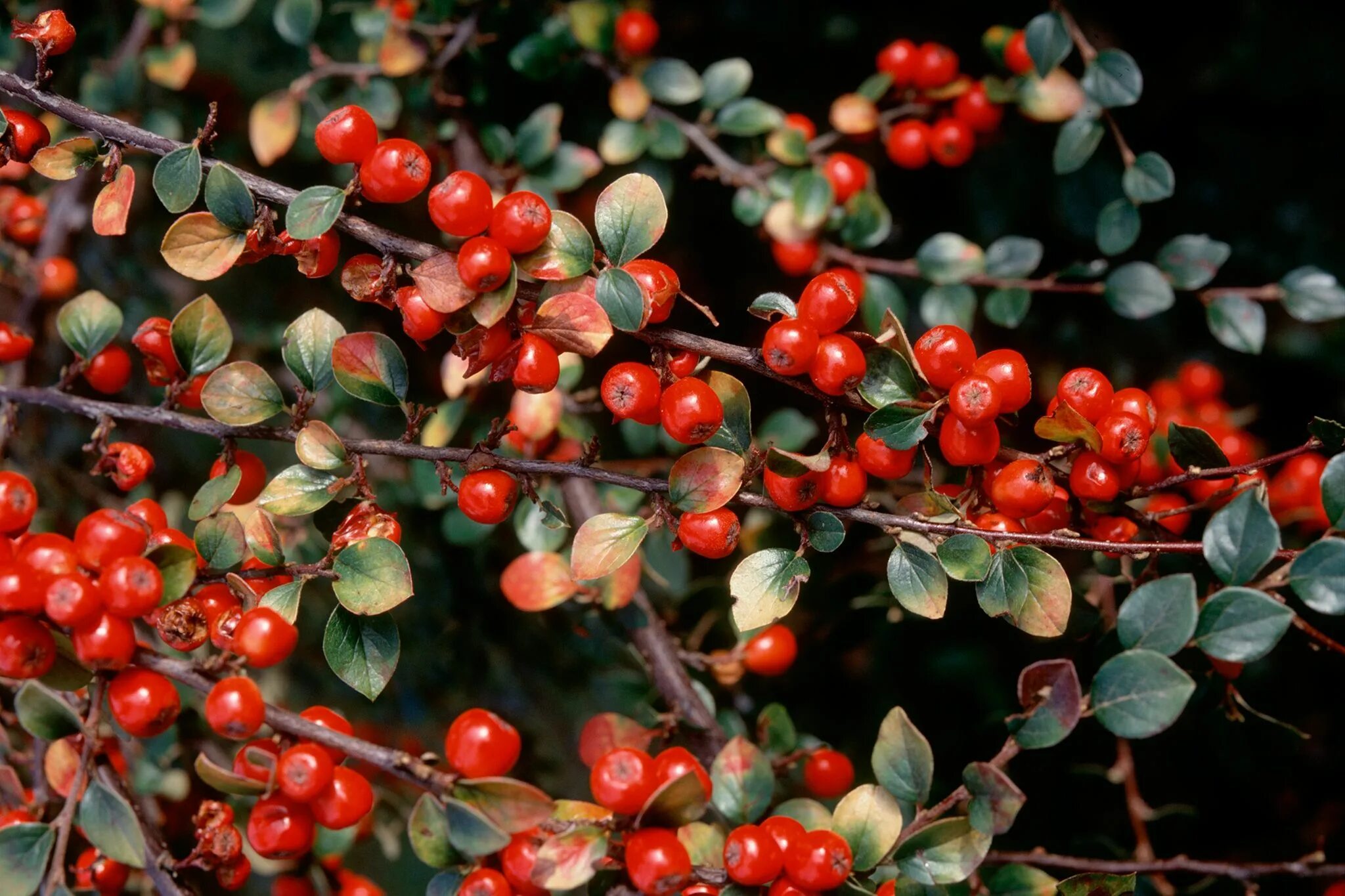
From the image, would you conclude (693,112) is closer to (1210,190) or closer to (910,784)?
(1210,190)

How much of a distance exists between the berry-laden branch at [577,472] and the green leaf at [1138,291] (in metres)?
0.43

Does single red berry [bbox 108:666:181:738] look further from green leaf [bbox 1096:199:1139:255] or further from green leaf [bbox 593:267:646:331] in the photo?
green leaf [bbox 1096:199:1139:255]

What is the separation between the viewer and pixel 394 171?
0.61m

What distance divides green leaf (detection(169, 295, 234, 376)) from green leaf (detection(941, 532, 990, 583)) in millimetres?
538

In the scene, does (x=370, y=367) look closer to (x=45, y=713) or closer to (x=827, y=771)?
(x=45, y=713)

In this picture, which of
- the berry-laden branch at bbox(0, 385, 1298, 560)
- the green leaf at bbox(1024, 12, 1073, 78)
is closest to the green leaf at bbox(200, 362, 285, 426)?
the berry-laden branch at bbox(0, 385, 1298, 560)

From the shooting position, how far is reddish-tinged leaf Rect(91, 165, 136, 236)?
0.63 metres

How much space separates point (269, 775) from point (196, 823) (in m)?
0.10

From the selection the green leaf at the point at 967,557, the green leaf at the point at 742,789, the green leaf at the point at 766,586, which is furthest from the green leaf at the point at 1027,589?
the green leaf at the point at 742,789

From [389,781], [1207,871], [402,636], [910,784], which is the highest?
[910,784]

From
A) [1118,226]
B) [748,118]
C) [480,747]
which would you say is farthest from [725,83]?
[480,747]

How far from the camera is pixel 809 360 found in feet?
1.97

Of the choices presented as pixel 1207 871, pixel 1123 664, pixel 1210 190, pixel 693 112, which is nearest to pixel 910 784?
pixel 1123 664

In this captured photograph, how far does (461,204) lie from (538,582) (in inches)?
14.2
